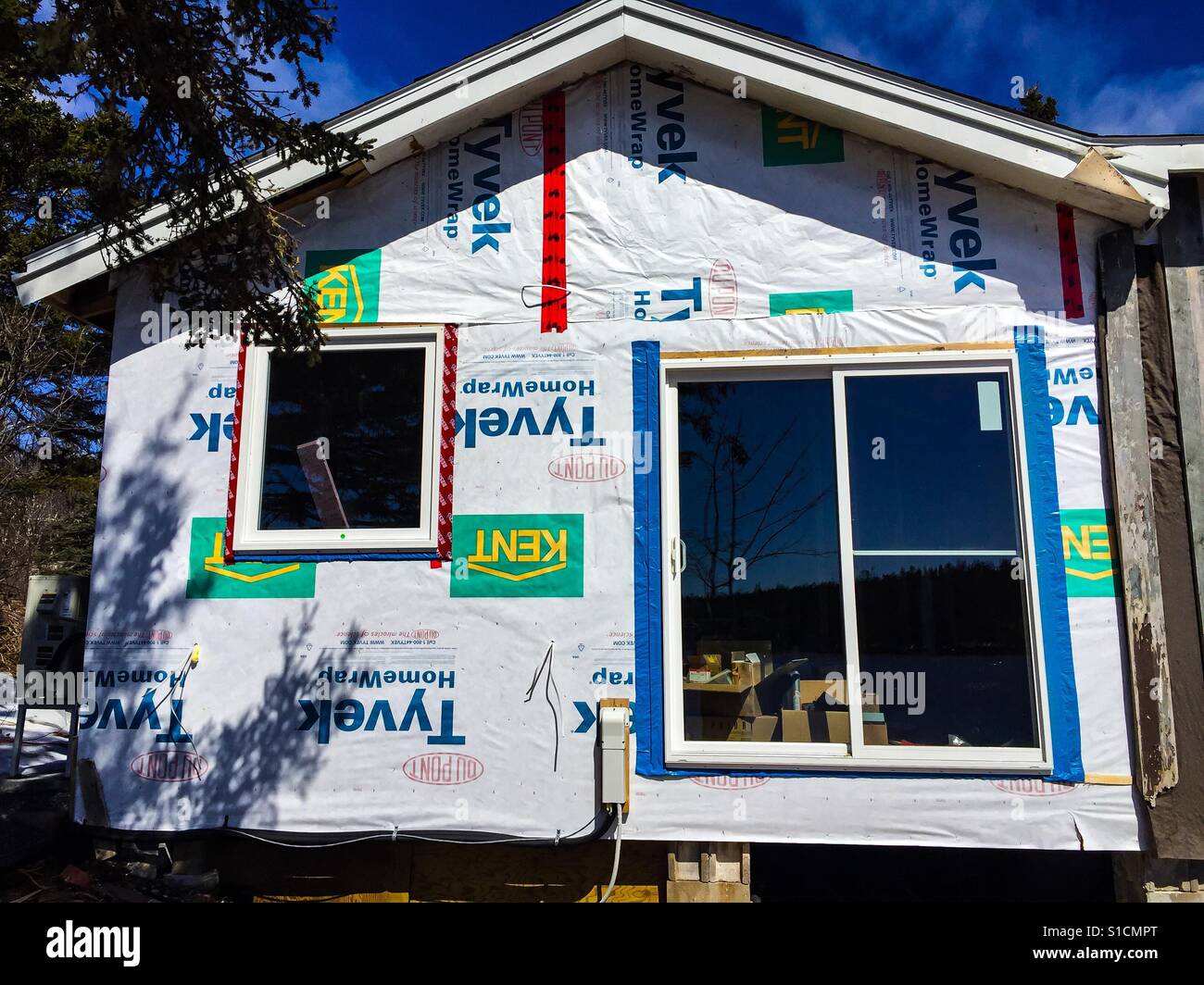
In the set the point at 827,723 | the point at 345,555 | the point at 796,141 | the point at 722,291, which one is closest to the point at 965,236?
the point at 796,141

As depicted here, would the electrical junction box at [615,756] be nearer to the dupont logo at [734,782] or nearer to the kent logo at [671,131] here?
the dupont logo at [734,782]

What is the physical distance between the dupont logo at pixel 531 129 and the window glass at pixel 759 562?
5.84 ft

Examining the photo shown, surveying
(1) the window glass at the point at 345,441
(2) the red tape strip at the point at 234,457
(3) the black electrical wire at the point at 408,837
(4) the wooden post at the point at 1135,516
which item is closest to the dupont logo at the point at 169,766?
(3) the black electrical wire at the point at 408,837

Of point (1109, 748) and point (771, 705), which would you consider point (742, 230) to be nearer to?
point (771, 705)

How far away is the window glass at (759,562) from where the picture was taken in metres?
4.39

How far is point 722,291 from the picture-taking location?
4.70 meters

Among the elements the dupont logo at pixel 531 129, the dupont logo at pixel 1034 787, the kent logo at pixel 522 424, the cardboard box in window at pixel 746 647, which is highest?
the dupont logo at pixel 531 129

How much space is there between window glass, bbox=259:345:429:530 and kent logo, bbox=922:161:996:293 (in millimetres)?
3172
